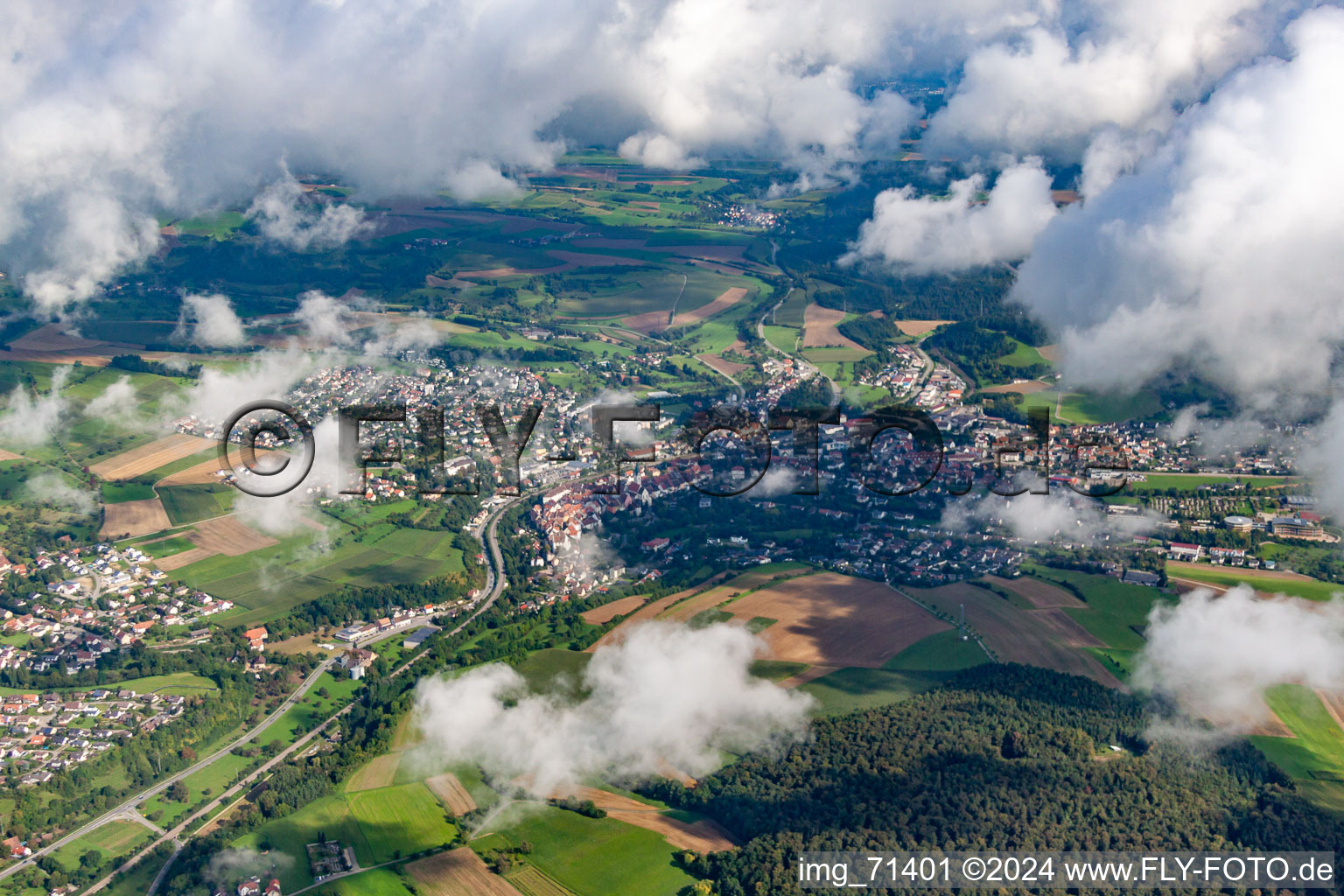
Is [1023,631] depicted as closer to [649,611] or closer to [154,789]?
[649,611]

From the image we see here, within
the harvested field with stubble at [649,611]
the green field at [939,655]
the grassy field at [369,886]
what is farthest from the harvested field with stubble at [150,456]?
the green field at [939,655]

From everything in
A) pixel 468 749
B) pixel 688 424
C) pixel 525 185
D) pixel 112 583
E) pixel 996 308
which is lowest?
pixel 468 749

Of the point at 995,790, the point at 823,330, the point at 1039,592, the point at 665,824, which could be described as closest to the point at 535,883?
the point at 665,824

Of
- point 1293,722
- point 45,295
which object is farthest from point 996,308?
point 45,295

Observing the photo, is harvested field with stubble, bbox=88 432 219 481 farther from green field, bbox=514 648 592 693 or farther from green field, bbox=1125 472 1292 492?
green field, bbox=1125 472 1292 492

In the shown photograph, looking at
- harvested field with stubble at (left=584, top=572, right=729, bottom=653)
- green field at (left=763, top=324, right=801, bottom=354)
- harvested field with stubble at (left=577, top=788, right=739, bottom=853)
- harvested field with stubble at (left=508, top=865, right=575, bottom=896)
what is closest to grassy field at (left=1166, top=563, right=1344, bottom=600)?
harvested field with stubble at (left=584, top=572, right=729, bottom=653)

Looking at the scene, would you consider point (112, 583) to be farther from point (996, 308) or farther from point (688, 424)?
point (996, 308)
